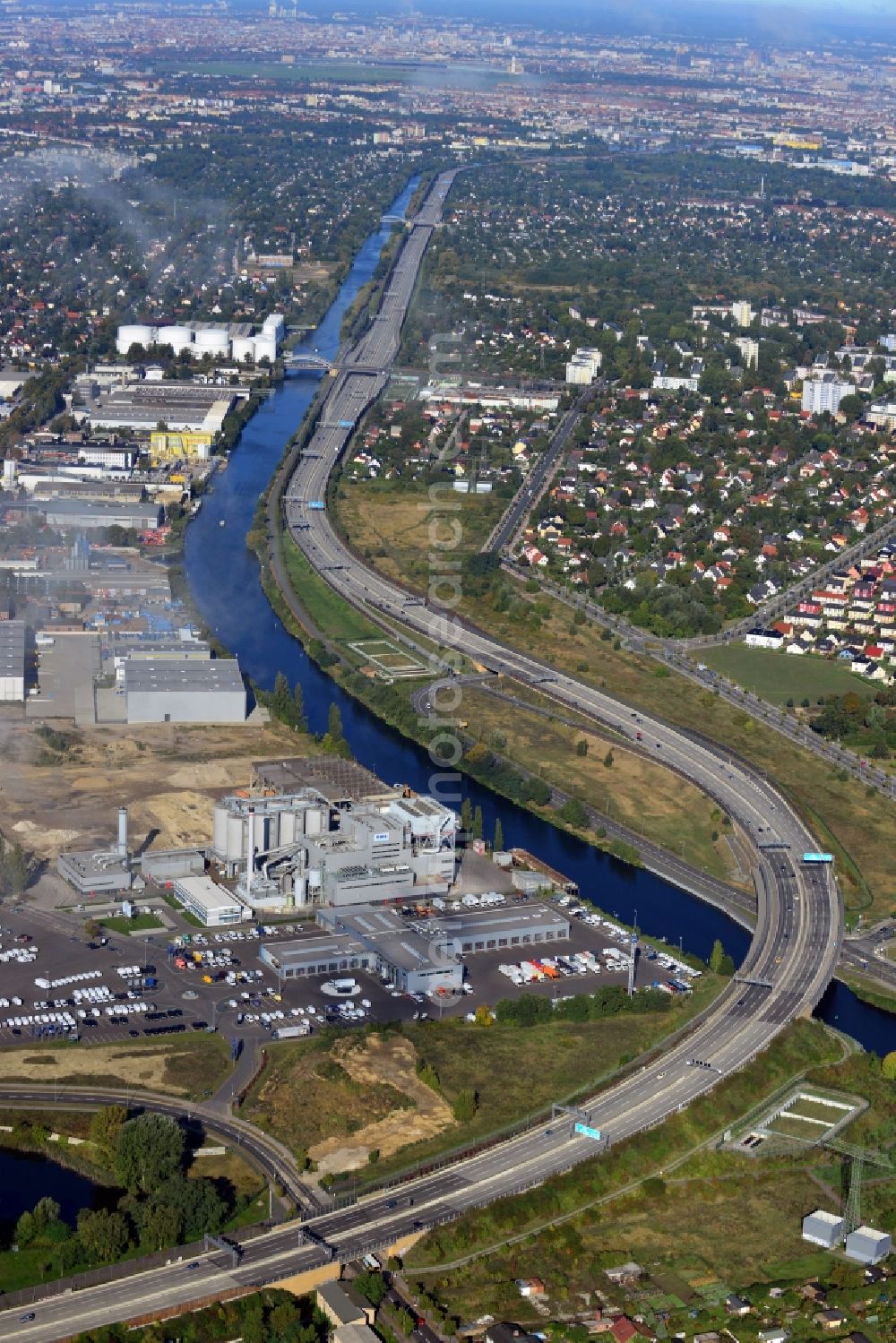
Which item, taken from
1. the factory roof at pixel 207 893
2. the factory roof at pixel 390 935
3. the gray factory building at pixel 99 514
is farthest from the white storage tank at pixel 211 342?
the factory roof at pixel 390 935

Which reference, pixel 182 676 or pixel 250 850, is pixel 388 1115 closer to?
pixel 250 850

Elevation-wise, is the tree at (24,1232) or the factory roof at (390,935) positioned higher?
the tree at (24,1232)

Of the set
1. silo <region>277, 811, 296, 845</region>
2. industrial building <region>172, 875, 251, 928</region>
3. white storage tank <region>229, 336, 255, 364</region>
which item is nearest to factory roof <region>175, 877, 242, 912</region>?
industrial building <region>172, 875, 251, 928</region>

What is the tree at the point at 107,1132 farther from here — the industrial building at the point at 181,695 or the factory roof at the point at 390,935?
the industrial building at the point at 181,695

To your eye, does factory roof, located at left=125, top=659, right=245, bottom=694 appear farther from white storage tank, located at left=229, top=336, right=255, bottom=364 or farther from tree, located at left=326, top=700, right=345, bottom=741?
white storage tank, located at left=229, top=336, right=255, bottom=364

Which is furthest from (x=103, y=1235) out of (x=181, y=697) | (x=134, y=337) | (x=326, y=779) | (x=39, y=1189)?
(x=134, y=337)

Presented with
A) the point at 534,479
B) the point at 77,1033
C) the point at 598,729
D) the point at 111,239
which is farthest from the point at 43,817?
the point at 111,239
